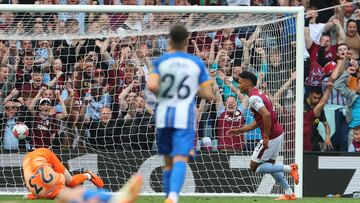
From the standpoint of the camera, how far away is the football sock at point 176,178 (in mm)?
9000

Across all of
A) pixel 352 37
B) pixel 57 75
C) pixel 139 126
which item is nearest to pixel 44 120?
pixel 57 75

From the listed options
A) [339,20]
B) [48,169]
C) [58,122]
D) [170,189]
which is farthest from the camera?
[339,20]

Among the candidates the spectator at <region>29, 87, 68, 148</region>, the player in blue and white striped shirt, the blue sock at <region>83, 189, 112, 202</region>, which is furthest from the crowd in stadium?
the blue sock at <region>83, 189, 112, 202</region>

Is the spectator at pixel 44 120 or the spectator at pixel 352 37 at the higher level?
the spectator at pixel 352 37

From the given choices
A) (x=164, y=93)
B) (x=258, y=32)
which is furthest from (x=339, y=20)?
(x=164, y=93)

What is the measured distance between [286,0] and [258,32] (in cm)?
278

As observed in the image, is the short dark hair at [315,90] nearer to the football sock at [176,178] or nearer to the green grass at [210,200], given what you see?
the green grass at [210,200]

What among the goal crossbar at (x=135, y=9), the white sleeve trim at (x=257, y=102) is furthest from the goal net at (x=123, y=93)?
the white sleeve trim at (x=257, y=102)

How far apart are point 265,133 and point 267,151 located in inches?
20.9

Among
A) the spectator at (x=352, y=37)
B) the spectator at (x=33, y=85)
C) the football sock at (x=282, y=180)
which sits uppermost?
the spectator at (x=352, y=37)

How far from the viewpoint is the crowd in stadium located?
1477 cm

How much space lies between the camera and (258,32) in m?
15.1

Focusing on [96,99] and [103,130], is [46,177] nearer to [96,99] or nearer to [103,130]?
[103,130]

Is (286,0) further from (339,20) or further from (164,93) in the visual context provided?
(164,93)
